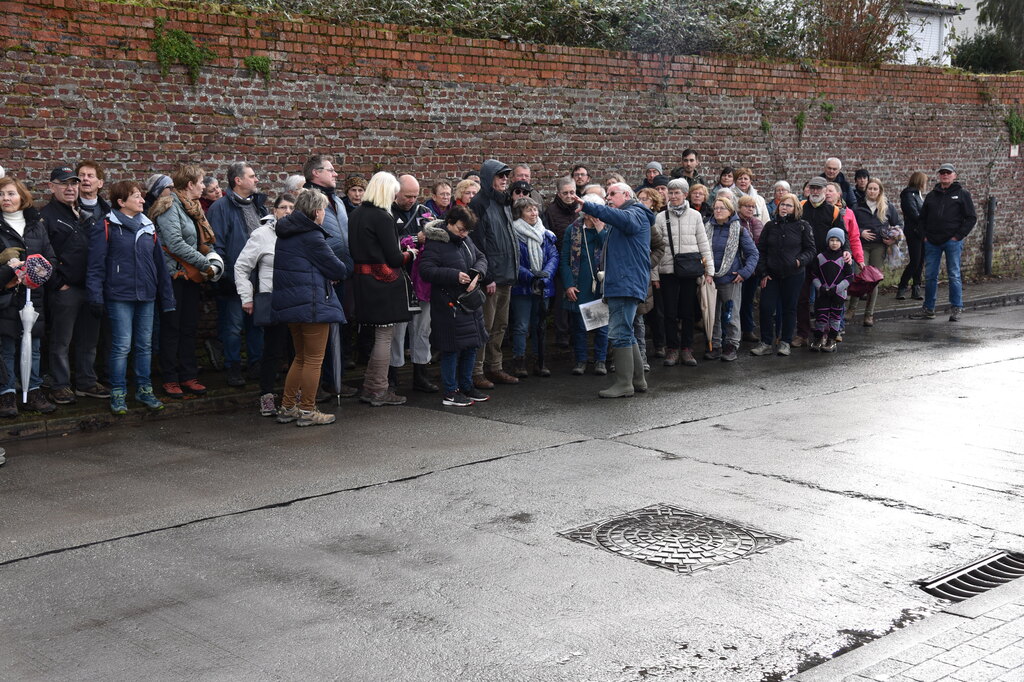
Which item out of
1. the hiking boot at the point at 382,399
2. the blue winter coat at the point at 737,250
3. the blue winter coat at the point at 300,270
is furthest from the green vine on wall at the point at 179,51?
the blue winter coat at the point at 737,250

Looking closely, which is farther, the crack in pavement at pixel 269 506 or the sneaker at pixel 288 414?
the sneaker at pixel 288 414

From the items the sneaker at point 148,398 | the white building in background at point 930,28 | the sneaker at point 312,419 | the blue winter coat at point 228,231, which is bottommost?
the sneaker at point 312,419

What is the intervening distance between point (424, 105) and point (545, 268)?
296cm

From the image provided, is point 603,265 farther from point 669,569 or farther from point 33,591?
point 33,591

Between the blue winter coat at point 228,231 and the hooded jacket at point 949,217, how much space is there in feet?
34.3

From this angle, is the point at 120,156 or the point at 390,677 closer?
the point at 390,677

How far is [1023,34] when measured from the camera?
3453 centimetres

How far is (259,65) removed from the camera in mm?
11891

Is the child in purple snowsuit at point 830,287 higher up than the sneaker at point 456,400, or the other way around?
the child in purple snowsuit at point 830,287

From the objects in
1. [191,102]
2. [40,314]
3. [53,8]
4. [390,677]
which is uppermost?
[53,8]

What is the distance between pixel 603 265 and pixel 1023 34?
94.0ft

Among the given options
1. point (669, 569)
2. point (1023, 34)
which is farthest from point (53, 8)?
point (1023, 34)

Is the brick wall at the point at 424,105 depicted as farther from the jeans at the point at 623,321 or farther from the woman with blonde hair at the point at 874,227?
the jeans at the point at 623,321

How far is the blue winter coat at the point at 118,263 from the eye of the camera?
9531mm
